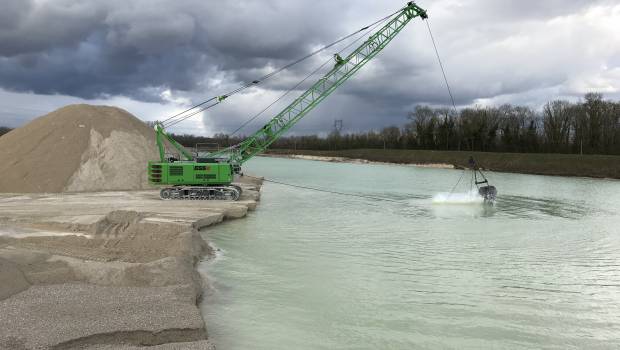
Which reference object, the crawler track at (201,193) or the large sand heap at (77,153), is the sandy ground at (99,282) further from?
the large sand heap at (77,153)

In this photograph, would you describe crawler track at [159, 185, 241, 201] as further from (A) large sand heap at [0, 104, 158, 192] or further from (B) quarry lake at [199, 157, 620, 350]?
(A) large sand heap at [0, 104, 158, 192]

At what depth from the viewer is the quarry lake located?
7.39 metres

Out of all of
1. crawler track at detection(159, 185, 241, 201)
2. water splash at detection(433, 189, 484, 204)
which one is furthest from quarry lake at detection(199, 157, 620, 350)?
Result: water splash at detection(433, 189, 484, 204)

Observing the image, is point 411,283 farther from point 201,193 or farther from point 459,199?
point 459,199

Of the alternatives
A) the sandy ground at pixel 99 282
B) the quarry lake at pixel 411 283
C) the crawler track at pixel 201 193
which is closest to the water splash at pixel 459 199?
the quarry lake at pixel 411 283

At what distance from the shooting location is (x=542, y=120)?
285 feet

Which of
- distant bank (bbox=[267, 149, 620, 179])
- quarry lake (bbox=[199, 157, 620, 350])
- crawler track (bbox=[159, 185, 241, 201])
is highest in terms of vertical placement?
distant bank (bbox=[267, 149, 620, 179])

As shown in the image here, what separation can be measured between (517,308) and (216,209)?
1204 cm

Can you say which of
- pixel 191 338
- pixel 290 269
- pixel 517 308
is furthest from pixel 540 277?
pixel 191 338

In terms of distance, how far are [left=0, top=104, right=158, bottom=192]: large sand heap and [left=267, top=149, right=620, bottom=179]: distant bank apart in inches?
1903

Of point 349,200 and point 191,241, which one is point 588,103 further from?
point 191,241

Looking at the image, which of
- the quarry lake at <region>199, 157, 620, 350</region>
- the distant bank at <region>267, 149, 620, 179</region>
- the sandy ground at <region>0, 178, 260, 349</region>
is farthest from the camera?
the distant bank at <region>267, 149, 620, 179</region>

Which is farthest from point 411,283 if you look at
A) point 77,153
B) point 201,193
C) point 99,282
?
point 77,153

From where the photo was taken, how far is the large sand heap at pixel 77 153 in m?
23.8
